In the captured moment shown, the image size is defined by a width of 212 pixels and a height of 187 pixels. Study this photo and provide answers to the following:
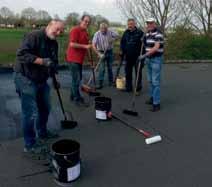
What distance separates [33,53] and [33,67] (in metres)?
0.16

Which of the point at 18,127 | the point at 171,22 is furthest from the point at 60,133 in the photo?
the point at 171,22

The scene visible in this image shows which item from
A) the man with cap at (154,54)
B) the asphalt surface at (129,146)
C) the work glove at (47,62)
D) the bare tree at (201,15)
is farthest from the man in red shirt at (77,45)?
the bare tree at (201,15)

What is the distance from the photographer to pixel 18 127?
4.37 metres

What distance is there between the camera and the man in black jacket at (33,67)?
317cm

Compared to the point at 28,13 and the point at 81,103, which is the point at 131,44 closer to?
the point at 81,103

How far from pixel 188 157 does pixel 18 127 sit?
250cm

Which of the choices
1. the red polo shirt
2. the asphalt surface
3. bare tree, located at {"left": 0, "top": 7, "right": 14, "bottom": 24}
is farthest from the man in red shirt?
bare tree, located at {"left": 0, "top": 7, "right": 14, "bottom": 24}

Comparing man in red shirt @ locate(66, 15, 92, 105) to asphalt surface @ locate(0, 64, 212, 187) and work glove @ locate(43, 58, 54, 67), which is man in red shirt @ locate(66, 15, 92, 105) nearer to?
asphalt surface @ locate(0, 64, 212, 187)

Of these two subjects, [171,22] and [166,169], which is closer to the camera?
[166,169]

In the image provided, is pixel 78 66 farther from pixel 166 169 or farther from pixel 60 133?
pixel 166 169

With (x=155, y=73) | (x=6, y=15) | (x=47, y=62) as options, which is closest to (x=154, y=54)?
(x=155, y=73)

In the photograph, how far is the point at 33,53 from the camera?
10.5 ft

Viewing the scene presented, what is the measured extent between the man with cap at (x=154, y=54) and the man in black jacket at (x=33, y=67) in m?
2.14

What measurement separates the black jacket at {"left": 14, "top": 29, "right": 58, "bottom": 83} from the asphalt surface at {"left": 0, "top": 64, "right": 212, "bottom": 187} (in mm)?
999
